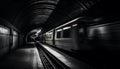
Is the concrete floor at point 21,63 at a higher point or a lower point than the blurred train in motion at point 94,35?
lower

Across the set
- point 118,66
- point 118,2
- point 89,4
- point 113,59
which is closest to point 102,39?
point 113,59

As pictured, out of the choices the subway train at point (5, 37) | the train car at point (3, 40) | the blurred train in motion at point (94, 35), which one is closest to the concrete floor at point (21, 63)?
the train car at point (3, 40)

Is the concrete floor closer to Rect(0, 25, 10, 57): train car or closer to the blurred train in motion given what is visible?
Rect(0, 25, 10, 57): train car

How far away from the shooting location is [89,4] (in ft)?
37.9

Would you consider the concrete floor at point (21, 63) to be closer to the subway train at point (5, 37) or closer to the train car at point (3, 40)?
the train car at point (3, 40)

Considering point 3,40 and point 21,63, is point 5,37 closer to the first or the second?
point 3,40

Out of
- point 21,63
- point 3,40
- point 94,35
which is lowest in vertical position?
point 21,63

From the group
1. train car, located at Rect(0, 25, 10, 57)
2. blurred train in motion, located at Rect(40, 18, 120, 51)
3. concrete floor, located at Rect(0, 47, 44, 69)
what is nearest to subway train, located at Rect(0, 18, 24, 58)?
train car, located at Rect(0, 25, 10, 57)

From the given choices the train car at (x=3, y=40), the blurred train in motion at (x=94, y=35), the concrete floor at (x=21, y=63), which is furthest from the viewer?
the train car at (x=3, y=40)

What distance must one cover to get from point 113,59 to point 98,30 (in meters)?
1.69

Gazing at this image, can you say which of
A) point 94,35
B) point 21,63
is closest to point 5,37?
point 21,63

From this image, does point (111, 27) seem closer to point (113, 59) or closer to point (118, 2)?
point (113, 59)

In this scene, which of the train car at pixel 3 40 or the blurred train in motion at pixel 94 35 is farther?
the train car at pixel 3 40

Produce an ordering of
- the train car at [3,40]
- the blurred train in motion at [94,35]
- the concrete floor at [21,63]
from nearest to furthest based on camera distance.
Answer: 1. the blurred train in motion at [94,35]
2. the concrete floor at [21,63]
3. the train car at [3,40]
